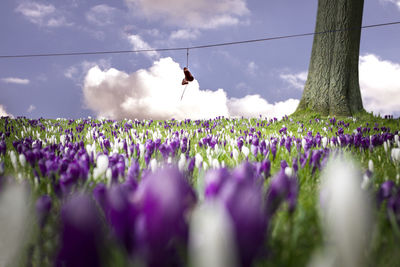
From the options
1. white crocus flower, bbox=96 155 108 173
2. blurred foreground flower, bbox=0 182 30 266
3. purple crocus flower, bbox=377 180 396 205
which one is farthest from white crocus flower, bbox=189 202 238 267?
white crocus flower, bbox=96 155 108 173

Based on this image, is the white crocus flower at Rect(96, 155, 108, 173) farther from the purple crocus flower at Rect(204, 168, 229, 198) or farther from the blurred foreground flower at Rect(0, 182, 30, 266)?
the purple crocus flower at Rect(204, 168, 229, 198)

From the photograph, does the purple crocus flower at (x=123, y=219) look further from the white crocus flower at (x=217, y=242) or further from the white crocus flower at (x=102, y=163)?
the white crocus flower at (x=102, y=163)

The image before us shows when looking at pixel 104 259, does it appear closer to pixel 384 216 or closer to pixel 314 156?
pixel 384 216

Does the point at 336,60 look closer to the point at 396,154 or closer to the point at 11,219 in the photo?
the point at 396,154

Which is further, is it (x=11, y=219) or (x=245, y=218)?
(x=11, y=219)

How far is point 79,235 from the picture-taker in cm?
75

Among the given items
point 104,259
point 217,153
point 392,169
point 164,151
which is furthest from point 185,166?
point 392,169

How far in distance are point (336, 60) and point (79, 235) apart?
534 inches

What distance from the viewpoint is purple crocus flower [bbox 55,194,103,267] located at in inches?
29.2

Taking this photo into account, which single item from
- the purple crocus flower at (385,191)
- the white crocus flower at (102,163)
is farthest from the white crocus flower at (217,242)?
the white crocus flower at (102,163)

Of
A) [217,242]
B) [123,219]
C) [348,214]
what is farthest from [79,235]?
[348,214]

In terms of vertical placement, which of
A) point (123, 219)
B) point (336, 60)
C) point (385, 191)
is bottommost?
point (385, 191)

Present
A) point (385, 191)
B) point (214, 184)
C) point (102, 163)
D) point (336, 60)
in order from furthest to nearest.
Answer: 1. point (336, 60)
2. point (102, 163)
3. point (385, 191)
4. point (214, 184)

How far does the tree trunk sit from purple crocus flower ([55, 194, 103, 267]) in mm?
12927
